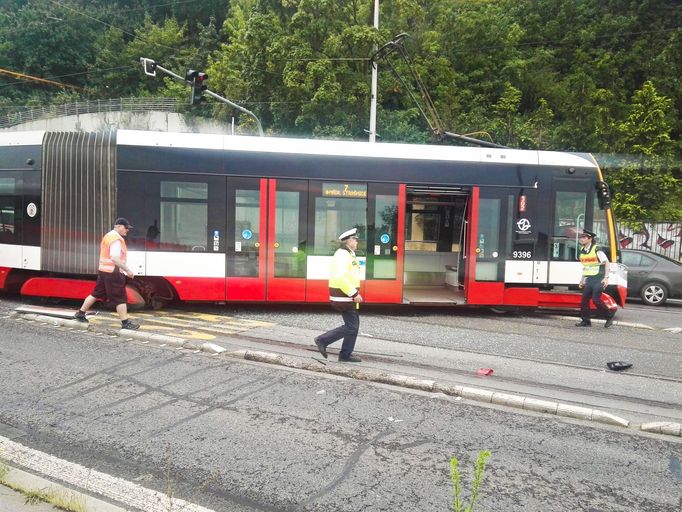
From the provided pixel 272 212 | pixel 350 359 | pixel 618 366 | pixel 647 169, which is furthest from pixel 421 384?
pixel 647 169

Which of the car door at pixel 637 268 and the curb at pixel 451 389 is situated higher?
the car door at pixel 637 268

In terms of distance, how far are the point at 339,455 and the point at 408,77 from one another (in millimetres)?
30341

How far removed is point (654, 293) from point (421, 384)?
1168cm

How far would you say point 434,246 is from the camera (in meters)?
12.6

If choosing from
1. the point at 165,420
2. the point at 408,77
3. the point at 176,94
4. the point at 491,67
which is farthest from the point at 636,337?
the point at 176,94

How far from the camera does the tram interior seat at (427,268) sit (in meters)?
12.5

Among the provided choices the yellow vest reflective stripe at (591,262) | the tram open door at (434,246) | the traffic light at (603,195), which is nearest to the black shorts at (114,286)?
the tram open door at (434,246)

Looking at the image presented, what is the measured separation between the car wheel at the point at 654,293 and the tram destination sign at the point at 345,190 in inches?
363

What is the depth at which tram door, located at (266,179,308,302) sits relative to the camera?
10.6 metres

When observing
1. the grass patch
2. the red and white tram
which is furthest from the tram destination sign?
the grass patch

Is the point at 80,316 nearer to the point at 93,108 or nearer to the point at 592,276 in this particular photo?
the point at 592,276

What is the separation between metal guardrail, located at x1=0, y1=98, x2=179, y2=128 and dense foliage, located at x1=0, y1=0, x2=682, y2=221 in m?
3.84

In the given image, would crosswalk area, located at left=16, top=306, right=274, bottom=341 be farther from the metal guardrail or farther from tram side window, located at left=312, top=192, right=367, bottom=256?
the metal guardrail

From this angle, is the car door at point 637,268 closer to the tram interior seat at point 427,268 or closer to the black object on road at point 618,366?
the tram interior seat at point 427,268
